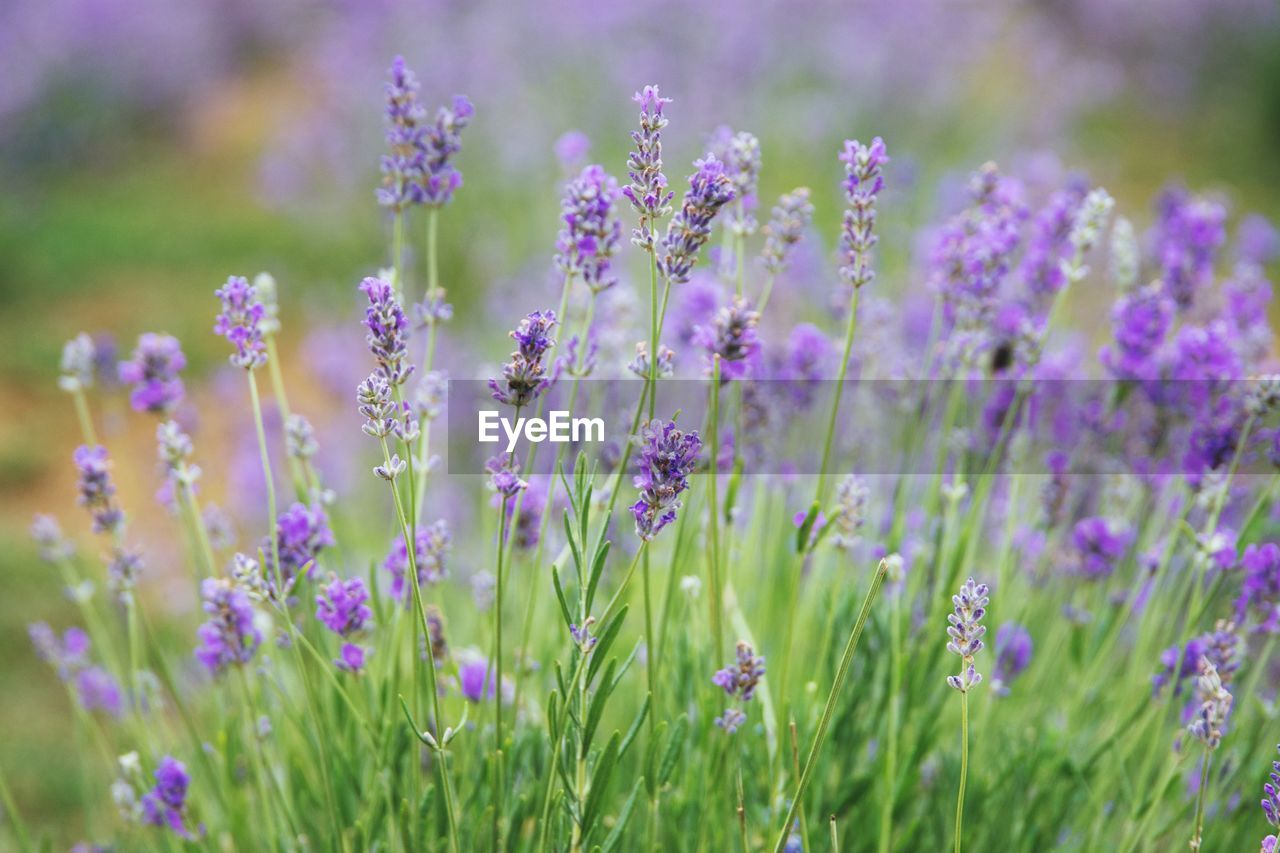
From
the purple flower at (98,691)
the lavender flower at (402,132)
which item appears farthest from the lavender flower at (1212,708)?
the purple flower at (98,691)

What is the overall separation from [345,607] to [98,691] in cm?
125

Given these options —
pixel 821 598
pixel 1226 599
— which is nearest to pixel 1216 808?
pixel 1226 599

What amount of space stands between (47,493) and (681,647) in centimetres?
407

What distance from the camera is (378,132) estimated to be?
277 inches

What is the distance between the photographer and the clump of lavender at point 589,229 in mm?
1335

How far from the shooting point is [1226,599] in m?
1.86

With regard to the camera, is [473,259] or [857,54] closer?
[473,259]

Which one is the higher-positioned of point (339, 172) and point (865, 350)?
point (339, 172)

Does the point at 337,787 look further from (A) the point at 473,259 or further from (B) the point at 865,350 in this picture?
(A) the point at 473,259

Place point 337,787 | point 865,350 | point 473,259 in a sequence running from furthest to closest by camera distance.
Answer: point 473,259 → point 865,350 → point 337,787

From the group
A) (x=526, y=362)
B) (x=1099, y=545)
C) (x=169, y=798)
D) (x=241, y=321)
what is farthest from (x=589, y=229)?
(x=1099, y=545)

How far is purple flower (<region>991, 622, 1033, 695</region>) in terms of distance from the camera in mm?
1829

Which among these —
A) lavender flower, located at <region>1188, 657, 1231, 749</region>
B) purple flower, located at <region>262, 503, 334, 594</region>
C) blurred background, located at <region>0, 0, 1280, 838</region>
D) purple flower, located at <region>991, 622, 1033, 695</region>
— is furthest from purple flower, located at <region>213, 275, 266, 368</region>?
blurred background, located at <region>0, 0, 1280, 838</region>

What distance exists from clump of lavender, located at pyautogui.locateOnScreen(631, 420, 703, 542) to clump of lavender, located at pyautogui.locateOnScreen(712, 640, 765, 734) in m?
0.23
